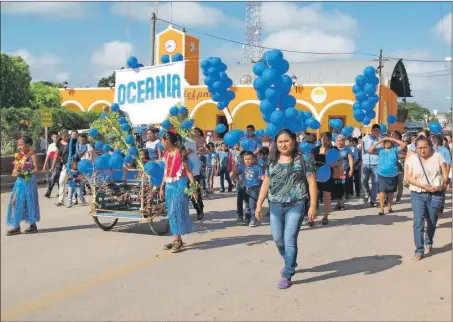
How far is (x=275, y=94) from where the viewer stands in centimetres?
798

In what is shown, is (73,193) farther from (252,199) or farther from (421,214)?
(421,214)

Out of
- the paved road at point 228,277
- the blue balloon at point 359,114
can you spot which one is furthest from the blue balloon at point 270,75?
the blue balloon at point 359,114

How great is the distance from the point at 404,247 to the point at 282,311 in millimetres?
3173

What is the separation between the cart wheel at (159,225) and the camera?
7.44m

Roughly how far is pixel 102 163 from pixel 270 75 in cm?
281

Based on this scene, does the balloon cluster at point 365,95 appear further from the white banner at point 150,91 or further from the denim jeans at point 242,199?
the white banner at point 150,91

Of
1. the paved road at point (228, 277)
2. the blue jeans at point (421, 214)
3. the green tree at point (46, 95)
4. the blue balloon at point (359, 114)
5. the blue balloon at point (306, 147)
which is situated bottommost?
the paved road at point (228, 277)

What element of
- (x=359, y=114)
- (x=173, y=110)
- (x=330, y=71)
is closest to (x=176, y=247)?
(x=173, y=110)

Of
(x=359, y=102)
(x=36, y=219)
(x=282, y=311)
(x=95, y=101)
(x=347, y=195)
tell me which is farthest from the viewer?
(x=95, y=101)

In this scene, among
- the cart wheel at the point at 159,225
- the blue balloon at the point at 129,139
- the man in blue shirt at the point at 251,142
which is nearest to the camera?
the cart wheel at the point at 159,225

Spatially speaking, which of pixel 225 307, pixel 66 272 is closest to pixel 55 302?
pixel 66 272

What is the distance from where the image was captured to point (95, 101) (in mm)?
36438

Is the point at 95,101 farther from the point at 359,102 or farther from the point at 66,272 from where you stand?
the point at 66,272

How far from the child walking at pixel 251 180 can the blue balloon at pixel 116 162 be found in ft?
6.72
